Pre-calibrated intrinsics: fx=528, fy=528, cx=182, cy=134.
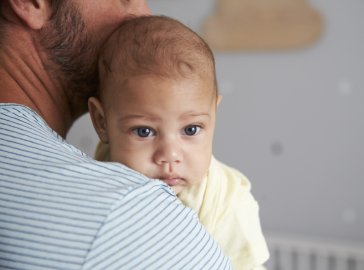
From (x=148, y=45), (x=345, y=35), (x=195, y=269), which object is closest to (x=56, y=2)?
(x=148, y=45)

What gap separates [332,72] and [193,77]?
3.81ft

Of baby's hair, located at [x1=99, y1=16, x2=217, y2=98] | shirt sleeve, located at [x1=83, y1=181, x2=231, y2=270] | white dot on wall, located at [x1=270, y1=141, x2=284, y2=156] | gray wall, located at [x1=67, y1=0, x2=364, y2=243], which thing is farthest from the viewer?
white dot on wall, located at [x1=270, y1=141, x2=284, y2=156]

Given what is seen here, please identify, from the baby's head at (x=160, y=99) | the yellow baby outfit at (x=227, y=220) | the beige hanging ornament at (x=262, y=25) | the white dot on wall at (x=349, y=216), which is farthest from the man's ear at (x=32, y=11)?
the white dot on wall at (x=349, y=216)

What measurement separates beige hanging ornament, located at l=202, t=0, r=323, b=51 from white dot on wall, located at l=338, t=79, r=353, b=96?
0.18 m

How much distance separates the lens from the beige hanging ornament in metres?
1.81

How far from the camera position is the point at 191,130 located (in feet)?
2.62

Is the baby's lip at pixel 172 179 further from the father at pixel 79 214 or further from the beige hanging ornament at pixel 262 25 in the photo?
the beige hanging ornament at pixel 262 25

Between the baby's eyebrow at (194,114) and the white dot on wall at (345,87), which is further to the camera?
the white dot on wall at (345,87)

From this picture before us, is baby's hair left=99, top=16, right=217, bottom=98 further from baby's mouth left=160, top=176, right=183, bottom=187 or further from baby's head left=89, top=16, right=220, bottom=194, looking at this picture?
baby's mouth left=160, top=176, right=183, bottom=187

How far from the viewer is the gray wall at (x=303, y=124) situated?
1794 millimetres

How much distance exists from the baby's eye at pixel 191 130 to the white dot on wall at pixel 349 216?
1225 millimetres

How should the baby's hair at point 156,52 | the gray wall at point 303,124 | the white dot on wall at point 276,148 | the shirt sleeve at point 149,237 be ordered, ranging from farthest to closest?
the white dot on wall at point 276,148 → the gray wall at point 303,124 → the baby's hair at point 156,52 → the shirt sleeve at point 149,237

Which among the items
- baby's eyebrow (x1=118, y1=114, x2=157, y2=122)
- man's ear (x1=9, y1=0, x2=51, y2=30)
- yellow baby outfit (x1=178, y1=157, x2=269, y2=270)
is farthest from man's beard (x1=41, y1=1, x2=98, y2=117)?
yellow baby outfit (x1=178, y1=157, x2=269, y2=270)

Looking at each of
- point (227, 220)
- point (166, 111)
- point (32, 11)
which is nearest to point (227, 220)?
point (227, 220)
